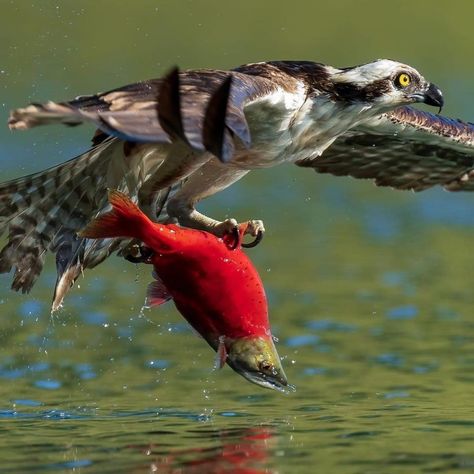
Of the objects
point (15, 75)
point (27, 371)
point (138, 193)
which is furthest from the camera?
point (15, 75)

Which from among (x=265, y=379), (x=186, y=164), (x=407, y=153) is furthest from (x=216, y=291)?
(x=407, y=153)

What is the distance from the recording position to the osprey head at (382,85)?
10688 mm

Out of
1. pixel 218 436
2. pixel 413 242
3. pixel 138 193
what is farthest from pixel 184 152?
pixel 413 242

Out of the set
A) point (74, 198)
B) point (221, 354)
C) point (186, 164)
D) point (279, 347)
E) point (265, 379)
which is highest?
point (186, 164)

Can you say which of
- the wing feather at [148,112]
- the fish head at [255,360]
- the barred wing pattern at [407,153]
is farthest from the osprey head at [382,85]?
the fish head at [255,360]

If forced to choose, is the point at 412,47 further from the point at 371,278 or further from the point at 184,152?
the point at 184,152

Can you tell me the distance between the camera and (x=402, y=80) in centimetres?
1092

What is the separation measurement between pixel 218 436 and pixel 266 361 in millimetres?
840

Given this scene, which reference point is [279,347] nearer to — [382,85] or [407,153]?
[407,153]

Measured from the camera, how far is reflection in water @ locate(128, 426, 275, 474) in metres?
8.75

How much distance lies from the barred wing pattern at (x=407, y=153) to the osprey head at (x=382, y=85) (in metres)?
0.92

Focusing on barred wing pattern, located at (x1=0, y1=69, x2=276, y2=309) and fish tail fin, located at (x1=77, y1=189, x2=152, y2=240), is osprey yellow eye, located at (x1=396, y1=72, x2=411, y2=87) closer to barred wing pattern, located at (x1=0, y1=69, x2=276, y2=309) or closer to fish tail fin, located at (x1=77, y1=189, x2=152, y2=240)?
barred wing pattern, located at (x1=0, y1=69, x2=276, y2=309)

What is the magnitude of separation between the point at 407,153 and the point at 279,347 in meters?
1.74

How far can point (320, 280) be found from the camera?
16.2m
